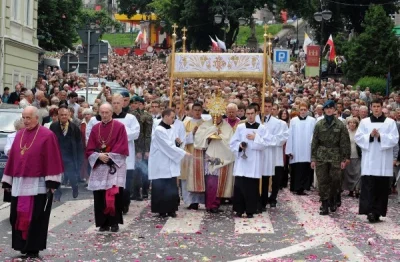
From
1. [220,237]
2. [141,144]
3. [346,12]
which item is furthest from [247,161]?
[346,12]

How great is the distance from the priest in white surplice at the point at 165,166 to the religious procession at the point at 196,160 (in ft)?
0.06

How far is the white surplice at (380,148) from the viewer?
15250mm

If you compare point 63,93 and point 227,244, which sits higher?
point 63,93

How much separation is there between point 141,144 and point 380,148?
4601 millimetres

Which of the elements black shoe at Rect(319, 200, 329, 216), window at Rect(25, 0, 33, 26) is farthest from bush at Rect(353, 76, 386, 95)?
black shoe at Rect(319, 200, 329, 216)

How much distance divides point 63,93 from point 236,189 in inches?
374

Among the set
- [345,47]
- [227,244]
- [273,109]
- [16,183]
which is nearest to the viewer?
[16,183]

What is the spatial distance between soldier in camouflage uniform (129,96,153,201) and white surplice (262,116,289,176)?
83.6 inches

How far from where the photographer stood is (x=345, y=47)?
1922 inches

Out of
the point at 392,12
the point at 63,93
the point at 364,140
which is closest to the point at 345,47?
the point at 392,12

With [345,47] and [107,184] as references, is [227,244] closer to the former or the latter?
[107,184]

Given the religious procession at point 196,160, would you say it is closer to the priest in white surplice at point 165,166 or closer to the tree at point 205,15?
the priest in white surplice at point 165,166

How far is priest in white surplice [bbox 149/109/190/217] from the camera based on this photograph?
15461 millimetres

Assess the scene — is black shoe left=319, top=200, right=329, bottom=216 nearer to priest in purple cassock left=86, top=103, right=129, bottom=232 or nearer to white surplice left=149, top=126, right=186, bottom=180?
white surplice left=149, top=126, right=186, bottom=180
